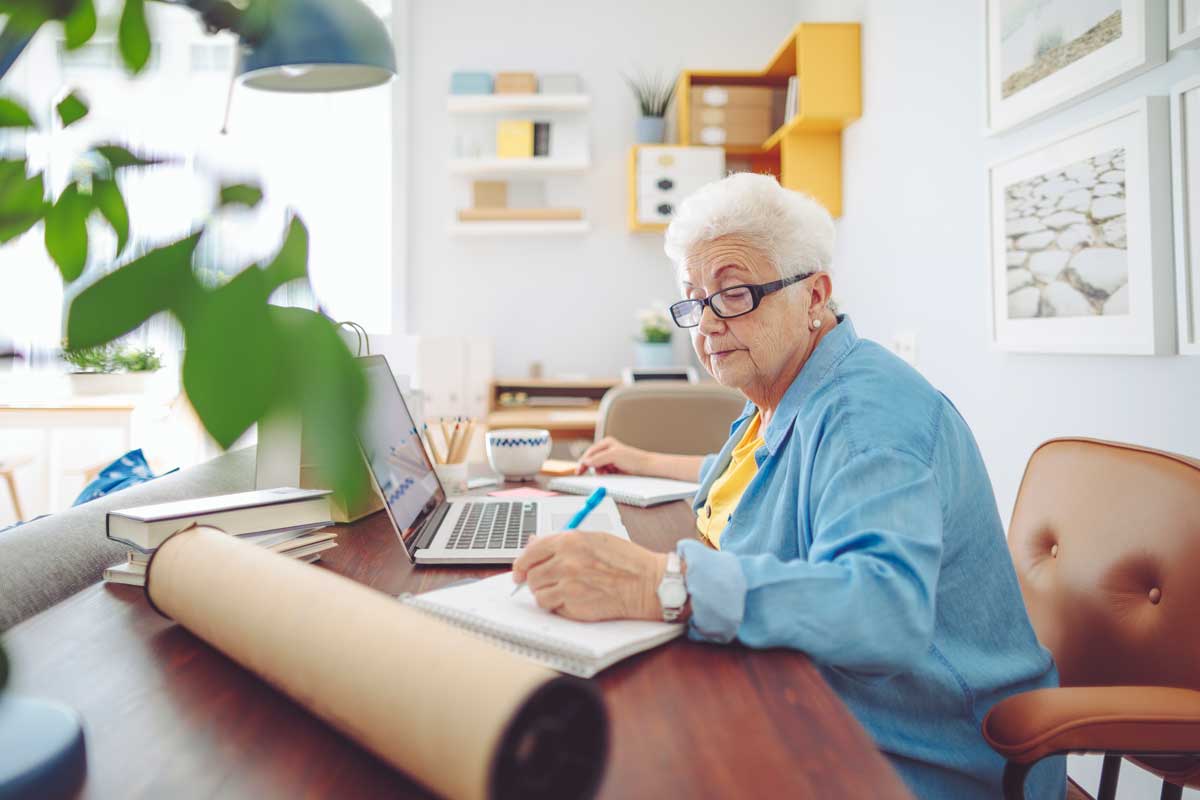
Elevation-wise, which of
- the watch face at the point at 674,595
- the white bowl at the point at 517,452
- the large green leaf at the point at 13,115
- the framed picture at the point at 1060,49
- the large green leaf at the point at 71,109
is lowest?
the watch face at the point at 674,595

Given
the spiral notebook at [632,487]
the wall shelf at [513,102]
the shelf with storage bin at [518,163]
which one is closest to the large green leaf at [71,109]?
the spiral notebook at [632,487]

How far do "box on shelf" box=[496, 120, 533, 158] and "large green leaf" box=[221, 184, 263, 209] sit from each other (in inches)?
154

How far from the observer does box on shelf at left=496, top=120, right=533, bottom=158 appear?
157 inches

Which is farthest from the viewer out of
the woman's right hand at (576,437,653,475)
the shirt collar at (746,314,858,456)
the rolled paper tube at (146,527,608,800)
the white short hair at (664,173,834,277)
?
the woman's right hand at (576,437,653,475)

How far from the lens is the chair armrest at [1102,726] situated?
901 millimetres

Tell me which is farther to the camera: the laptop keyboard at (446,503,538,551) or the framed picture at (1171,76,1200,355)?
the framed picture at (1171,76,1200,355)

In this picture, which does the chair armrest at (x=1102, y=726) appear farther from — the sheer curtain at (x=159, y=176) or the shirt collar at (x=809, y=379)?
the sheer curtain at (x=159, y=176)

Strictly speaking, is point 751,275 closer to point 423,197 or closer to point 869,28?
point 869,28

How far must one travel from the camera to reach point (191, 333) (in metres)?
0.22

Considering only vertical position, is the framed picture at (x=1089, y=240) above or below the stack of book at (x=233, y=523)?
above

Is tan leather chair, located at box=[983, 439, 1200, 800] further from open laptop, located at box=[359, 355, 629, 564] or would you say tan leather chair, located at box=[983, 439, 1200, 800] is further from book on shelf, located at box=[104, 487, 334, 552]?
book on shelf, located at box=[104, 487, 334, 552]

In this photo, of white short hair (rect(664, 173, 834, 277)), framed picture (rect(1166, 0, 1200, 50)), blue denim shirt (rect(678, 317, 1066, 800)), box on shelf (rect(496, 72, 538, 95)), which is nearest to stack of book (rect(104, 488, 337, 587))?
blue denim shirt (rect(678, 317, 1066, 800))

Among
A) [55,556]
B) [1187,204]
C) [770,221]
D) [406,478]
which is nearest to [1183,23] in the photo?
[1187,204]

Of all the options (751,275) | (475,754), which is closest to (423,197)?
(751,275)
